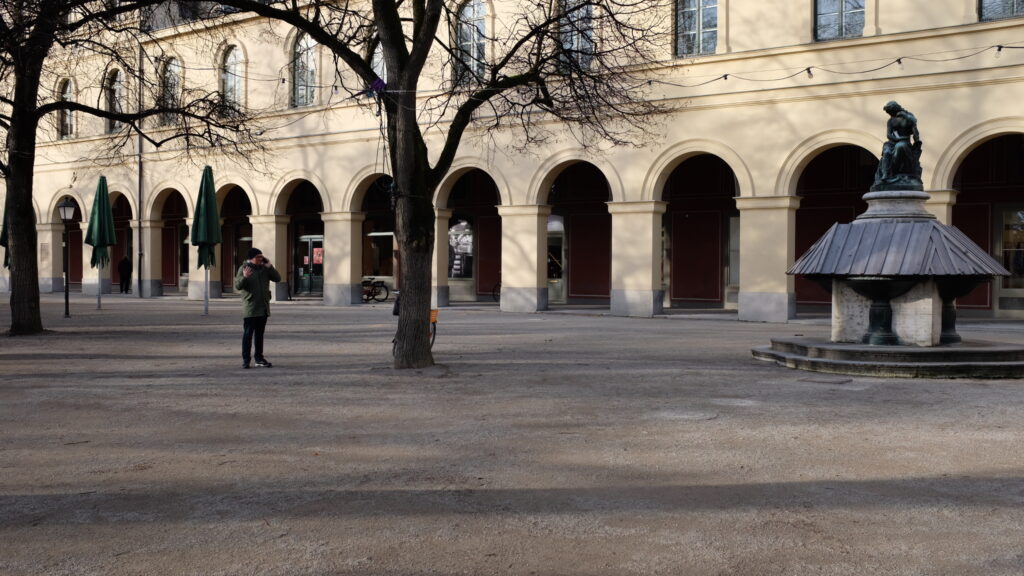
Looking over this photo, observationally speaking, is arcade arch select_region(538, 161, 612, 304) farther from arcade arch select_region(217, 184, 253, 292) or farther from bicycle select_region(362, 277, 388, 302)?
arcade arch select_region(217, 184, 253, 292)

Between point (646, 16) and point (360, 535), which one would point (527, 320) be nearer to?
point (646, 16)

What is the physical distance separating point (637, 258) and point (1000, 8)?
29.3 feet

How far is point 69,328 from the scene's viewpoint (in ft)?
59.8

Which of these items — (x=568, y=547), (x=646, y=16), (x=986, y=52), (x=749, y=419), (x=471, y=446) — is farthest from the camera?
(x=646, y=16)

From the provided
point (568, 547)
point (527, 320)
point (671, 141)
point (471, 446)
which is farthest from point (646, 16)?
point (568, 547)

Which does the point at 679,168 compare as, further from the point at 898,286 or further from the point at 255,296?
the point at 255,296

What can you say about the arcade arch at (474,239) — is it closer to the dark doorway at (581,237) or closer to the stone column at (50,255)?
the dark doorway at (581,237)

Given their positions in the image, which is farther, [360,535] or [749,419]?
[749,419]

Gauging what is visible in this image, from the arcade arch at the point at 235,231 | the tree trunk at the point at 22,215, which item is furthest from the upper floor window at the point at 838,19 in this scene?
the arcade arch at the point at 235,231

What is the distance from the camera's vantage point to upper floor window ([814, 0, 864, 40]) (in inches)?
774

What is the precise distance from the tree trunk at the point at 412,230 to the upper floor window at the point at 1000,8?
41.4 feet

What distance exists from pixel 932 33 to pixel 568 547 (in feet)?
56.7

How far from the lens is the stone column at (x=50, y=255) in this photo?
116 feet

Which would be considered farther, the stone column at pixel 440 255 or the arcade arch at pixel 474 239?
the arcade arch at pixel 474 239
